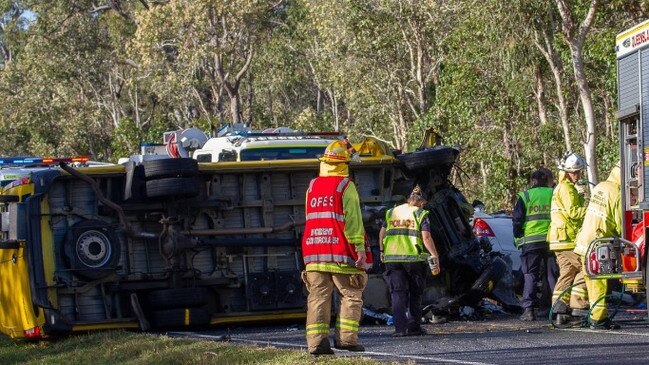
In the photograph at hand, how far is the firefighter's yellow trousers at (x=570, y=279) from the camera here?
46.4 feet

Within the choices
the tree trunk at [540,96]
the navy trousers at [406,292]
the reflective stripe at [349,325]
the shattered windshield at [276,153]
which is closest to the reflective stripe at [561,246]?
the navy trousers at [406,292]

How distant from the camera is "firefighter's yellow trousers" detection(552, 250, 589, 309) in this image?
14141mm

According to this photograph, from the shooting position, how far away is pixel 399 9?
137ft

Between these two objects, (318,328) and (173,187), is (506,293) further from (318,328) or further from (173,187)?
(318,328)

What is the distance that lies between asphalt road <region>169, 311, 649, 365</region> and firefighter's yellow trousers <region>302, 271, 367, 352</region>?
0.31m

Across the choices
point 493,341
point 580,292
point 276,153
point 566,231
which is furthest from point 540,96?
point 493,341

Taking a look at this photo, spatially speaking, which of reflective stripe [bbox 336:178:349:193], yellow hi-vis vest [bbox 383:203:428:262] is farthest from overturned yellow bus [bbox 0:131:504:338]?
reflective stripe [bbox 336:178:349:193]

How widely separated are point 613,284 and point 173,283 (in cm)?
460

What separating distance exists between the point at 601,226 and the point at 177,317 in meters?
4.47

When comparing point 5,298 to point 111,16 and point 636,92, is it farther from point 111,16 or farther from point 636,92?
point 111,16

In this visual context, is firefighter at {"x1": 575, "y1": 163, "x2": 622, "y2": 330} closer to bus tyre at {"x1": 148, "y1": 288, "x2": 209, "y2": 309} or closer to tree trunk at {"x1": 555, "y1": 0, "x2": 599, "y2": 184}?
bus tyre at {"x1": 148, "y1": 288, "x2": 209, "y2": 309}

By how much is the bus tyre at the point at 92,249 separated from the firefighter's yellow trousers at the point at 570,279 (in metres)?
4.56

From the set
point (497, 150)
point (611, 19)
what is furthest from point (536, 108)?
point (611, 19)

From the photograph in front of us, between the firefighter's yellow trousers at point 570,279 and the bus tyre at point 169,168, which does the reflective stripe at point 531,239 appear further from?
the bus tyre at point 169,168
